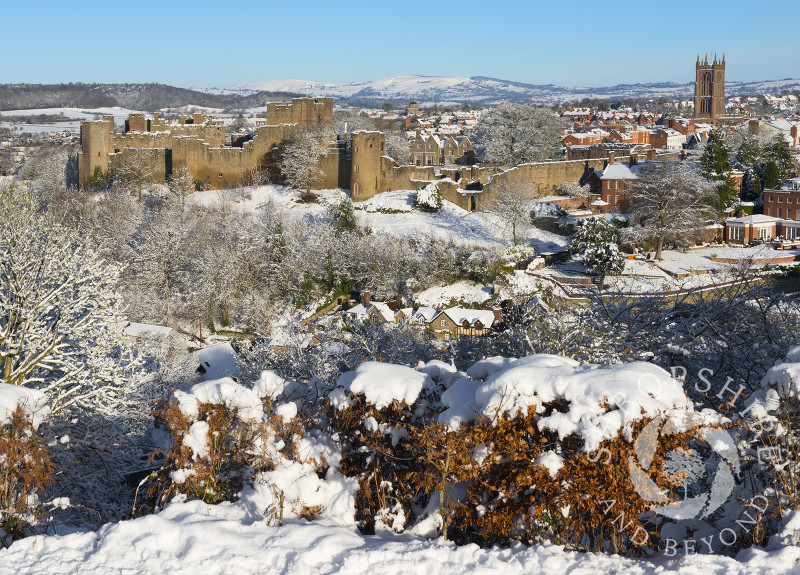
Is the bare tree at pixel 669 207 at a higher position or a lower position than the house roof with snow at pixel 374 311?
higher

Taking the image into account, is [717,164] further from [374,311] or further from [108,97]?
[108,97]

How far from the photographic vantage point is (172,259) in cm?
2761

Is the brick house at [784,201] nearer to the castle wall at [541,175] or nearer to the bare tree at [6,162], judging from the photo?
the castle wall at [541,175]

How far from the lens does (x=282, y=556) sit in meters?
5.43

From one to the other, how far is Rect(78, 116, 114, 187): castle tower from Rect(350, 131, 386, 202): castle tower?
36.0 ft

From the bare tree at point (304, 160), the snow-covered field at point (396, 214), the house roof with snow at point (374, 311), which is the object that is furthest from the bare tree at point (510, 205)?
the bare tree at point (304, 160)

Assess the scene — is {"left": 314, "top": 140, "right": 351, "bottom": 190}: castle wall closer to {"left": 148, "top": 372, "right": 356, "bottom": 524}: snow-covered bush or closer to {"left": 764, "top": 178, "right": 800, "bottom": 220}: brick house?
{"left": 764, "top": 178, "right": 800, "bottom": 220}: brick house

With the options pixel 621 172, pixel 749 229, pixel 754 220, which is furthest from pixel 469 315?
Result: pixel 621 172

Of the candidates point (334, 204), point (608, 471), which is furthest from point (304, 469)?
point (334, 204)

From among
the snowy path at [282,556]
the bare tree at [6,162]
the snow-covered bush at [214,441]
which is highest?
the bare tree at [6,162]

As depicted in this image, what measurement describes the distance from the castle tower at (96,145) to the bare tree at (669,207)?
2152 cm

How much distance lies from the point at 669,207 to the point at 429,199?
895 cm

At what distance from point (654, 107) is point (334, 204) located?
129 meters

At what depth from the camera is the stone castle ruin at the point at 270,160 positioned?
103ft
